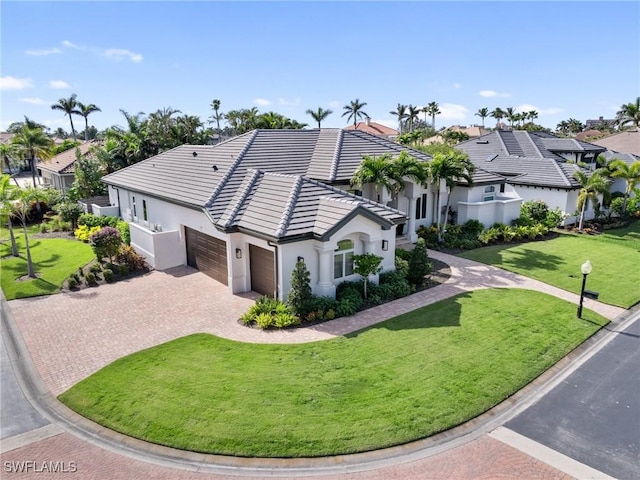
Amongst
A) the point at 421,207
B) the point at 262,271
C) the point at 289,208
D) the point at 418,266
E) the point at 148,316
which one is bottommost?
the point at 148,316

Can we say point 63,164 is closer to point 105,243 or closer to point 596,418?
point 105,243

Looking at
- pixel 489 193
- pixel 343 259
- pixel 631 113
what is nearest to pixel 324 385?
pixel 343 259

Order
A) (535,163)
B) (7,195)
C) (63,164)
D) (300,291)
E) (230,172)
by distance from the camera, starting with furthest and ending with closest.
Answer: (63,164), (535,163), (230,172), (7,195), (300,291)

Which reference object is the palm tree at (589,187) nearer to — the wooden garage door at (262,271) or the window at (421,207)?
the window at (421,207)

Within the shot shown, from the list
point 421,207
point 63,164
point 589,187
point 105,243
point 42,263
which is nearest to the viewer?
point 105,243

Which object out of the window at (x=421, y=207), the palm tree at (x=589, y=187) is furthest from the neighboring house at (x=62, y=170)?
the palm tree at (x=589, y=187)

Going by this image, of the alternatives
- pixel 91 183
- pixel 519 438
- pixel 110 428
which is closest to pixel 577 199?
pixel 519 438

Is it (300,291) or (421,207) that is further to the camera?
(421,207)
